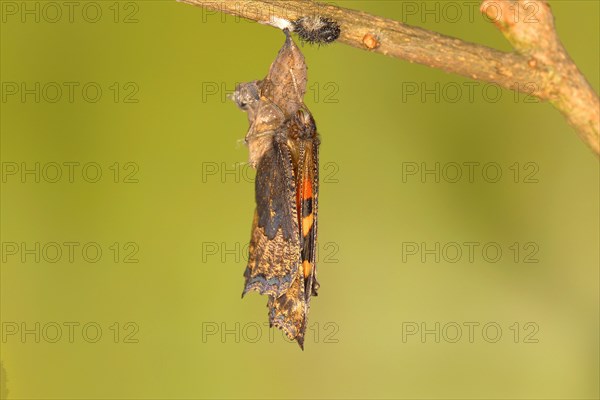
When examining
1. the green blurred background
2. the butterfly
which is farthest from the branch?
the green blurred background

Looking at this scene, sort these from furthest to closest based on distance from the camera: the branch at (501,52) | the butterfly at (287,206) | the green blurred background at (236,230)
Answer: the green blurred background at (236,230) → the butterfly at (287,206) → the branch at (501,52)

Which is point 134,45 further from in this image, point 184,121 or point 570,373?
point 570,373

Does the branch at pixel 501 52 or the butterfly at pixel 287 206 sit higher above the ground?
the branch at pixel 501 52

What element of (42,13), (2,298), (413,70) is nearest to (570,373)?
(413,70)

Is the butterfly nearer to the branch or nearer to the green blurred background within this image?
the branch

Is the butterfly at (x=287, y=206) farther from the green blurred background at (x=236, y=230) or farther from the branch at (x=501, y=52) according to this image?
the green blurred background at (x=236, y=230)

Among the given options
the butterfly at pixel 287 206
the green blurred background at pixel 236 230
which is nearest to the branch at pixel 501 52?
the butterfly at pixel 287 206
